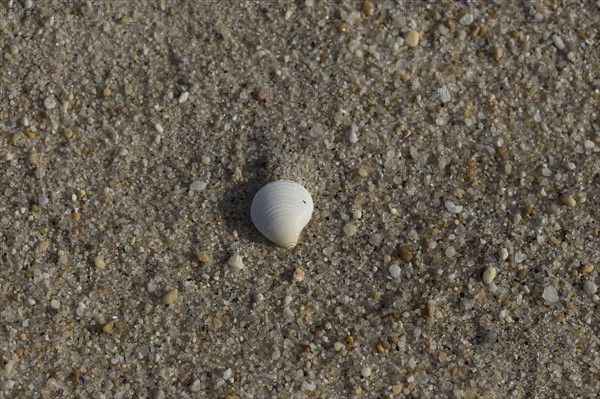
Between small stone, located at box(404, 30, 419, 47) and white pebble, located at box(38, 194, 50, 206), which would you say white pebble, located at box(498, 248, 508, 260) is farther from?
white pebble, located at box(38, 194, 50, 206)

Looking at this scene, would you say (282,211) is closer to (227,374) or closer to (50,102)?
(227,374)

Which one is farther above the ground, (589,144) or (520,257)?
(589,144)

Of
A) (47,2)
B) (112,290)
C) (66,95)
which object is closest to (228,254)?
(112,290)

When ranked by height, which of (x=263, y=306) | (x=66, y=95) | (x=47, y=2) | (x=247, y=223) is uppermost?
(x=47, y=2)

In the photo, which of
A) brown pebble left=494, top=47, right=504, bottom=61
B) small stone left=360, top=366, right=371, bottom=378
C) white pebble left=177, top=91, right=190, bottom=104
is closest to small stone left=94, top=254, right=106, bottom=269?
white pebble left=177, top=91, right=190, bottom=104

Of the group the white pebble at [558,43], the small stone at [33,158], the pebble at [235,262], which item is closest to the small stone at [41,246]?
the small stone at [33,158]

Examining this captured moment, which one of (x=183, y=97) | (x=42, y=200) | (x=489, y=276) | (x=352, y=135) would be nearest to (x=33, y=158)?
(x=42, y=200)

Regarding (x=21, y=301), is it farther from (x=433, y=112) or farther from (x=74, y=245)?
(x=433, y=112)
